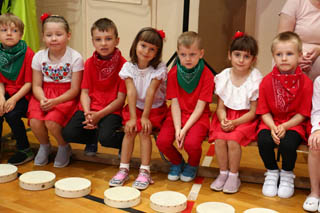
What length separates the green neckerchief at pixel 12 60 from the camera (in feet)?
9.45

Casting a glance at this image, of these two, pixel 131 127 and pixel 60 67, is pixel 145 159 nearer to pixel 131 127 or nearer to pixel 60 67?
pixel 131 127

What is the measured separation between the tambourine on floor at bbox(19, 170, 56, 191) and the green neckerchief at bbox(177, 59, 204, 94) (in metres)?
1.00

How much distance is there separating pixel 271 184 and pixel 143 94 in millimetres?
977

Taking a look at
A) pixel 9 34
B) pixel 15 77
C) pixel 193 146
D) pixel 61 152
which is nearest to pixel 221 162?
pixel 193 146

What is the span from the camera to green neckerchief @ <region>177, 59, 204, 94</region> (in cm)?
254

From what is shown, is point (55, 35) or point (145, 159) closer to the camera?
point (145, 159)

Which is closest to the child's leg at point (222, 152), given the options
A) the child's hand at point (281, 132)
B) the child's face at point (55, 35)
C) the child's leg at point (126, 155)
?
the child's hand at point (281, 132)

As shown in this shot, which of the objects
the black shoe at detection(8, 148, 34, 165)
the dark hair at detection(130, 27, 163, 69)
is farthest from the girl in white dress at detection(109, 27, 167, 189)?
the black shoe at detection(8, 148, 34, 165)

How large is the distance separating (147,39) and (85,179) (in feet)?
3.10

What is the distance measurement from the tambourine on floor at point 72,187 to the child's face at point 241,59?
1.15m

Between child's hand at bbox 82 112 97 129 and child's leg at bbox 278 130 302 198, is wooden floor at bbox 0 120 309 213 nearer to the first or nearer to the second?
child's leg at bbox 278 130 302 198

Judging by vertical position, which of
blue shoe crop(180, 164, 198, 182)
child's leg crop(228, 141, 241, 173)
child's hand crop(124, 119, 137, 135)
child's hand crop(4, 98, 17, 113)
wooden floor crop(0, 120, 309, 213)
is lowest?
wooden floor crop(0, 120, 309, 213)

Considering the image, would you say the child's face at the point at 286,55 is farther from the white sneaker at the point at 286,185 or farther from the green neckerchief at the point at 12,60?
the green neckerchief at the point at 12,60

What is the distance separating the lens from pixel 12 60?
288 cm
